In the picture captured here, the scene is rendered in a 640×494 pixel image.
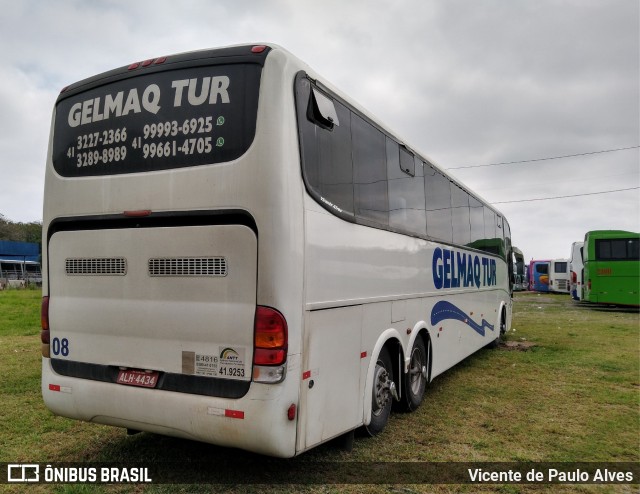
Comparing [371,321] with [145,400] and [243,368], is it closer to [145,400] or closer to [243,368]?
[243,368]

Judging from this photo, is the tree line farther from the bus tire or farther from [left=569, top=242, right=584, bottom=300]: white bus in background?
the bus tire

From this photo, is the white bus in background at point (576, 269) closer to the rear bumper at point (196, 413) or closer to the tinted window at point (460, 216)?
the tinted window at point (460, 216)

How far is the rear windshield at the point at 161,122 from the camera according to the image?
4027mm

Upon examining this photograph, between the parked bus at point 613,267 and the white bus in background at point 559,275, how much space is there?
18655 mm

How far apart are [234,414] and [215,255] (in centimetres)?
116

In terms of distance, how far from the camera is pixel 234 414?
3.75 m

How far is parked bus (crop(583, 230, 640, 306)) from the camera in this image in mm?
22031

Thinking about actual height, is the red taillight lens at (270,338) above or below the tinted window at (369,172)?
below

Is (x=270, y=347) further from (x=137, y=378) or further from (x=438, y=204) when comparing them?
(x=438, y=204)

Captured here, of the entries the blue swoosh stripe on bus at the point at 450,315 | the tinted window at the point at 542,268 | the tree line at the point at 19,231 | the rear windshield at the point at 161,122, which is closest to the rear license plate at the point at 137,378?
the rear windshield at the point at 161,122

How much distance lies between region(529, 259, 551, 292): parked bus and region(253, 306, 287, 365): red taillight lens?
45.0 meters

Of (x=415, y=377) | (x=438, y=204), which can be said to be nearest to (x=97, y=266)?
(x=415, y=377)

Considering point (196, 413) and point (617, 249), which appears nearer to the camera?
point (196, 413)

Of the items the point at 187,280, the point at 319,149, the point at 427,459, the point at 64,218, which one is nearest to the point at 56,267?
the point at 64,218
